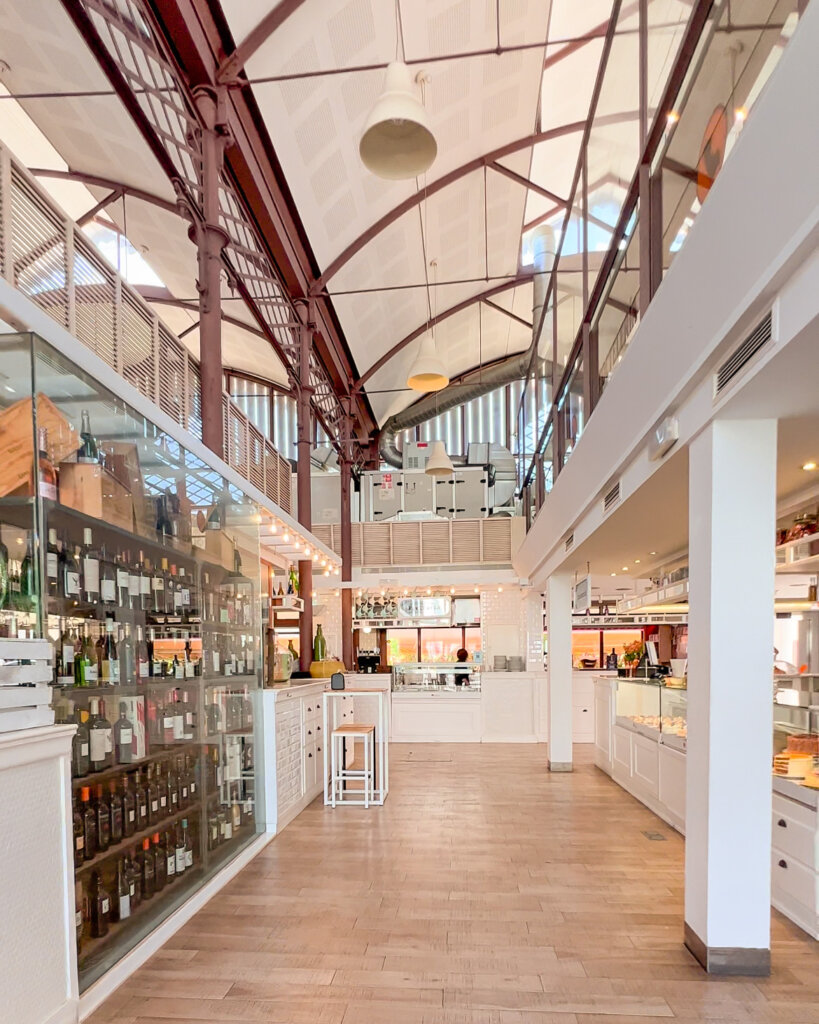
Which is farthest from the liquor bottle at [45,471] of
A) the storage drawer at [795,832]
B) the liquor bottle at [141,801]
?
the storage drawer at [795,832]

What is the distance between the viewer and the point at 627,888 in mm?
4605

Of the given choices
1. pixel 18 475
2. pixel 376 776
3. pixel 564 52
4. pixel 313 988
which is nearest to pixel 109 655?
pixel 18 475

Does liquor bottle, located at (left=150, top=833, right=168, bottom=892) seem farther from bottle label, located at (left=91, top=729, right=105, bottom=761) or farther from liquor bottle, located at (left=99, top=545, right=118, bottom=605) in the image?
liquor bottle, located at (left=99, top=545, right=118, bottom=605)

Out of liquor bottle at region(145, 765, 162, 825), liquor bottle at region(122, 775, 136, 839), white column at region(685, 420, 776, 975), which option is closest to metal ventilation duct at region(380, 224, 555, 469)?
liquor bottle at region(145, 765, 162, 825)

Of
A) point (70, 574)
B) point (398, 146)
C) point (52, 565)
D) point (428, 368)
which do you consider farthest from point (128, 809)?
point (428, 368)

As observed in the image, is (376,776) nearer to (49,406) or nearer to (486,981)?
(486,981)

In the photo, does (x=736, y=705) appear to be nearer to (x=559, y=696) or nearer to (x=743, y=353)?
(x=743, y=353)

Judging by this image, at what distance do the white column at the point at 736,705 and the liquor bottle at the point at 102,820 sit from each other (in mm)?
2794

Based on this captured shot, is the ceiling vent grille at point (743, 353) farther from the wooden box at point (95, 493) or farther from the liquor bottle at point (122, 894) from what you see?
the liquor bottle at point (122, 894)

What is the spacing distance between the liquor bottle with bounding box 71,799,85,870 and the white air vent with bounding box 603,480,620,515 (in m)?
4.00

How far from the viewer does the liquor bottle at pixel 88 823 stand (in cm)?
326

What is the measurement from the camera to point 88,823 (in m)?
3.30

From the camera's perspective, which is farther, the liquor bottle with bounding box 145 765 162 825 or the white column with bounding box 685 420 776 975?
the liquor bottle with bounding box 145 765 162 825

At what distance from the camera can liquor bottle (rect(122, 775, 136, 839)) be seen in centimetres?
364
